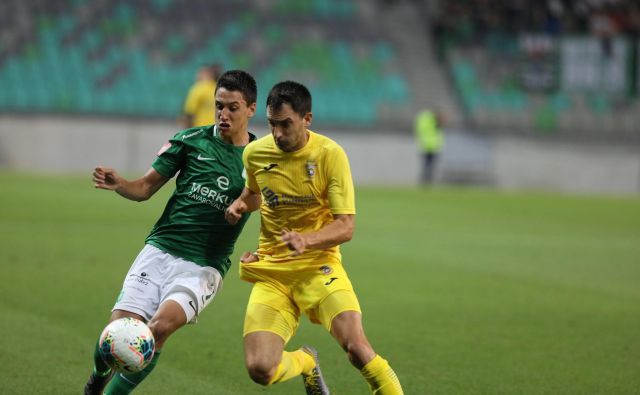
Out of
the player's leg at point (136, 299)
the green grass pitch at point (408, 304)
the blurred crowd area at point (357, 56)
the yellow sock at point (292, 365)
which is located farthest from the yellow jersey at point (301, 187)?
the blurred crowd area at point (357, 56)

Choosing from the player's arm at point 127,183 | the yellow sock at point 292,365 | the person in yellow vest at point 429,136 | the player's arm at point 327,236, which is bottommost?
the person in yellow vest at point 429,136

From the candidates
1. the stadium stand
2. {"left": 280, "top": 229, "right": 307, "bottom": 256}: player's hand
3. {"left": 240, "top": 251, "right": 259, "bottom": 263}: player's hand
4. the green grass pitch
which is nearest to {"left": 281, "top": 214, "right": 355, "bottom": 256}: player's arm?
{"left": 280, "top": 229, "right": 307, "bottom": 256}: player's hand

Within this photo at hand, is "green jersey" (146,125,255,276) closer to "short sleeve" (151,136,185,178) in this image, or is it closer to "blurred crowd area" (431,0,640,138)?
"short sleeve" (151,136,185,178)

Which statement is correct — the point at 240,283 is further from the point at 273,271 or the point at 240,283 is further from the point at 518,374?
the point at 273,271

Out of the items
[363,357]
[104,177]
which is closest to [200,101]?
[104,177]

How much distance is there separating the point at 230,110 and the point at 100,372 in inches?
73.5

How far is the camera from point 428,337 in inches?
340

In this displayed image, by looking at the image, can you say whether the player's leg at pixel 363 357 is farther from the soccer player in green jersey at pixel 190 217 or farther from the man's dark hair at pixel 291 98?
the man's dark hair at pixel 291 98

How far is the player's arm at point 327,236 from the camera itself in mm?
5107

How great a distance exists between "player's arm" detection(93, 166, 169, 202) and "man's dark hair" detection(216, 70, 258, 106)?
0.76 m

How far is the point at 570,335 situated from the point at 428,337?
1.46 meters

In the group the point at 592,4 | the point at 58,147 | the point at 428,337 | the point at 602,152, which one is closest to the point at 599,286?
the point at 428,337

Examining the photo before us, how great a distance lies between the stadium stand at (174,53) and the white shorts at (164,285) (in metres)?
23.3

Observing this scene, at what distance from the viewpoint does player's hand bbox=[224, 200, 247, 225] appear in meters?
5.64
